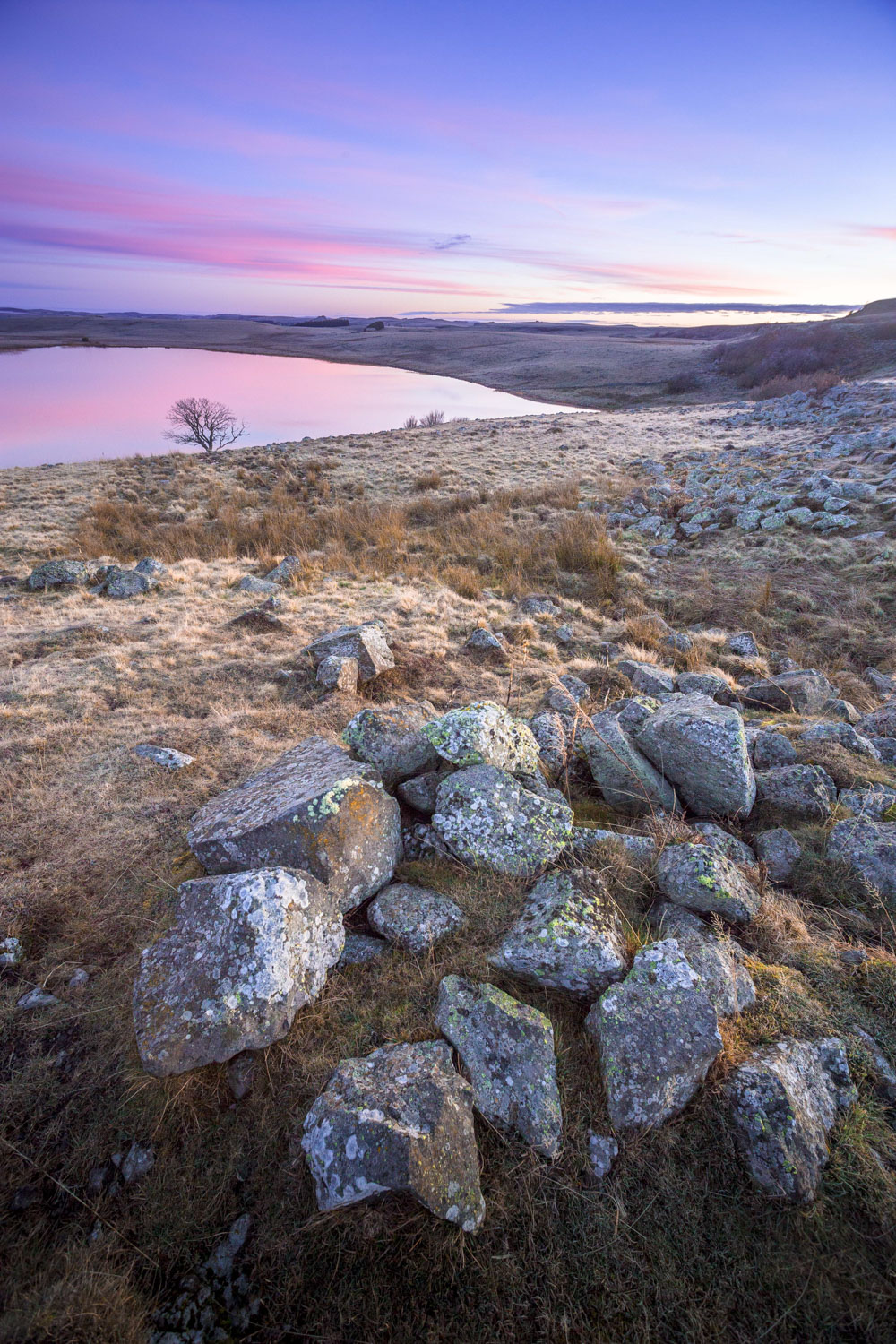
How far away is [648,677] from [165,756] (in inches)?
202

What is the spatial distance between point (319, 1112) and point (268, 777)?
2057 millimetres

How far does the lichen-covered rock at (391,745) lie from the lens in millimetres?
4023

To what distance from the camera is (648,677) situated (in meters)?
6.55

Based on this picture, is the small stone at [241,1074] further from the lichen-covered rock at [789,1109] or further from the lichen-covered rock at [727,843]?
the lichen-covered rock at [727,843]

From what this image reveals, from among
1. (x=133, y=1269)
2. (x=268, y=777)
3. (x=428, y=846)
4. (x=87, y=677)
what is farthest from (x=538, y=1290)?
(x=87, y=677)

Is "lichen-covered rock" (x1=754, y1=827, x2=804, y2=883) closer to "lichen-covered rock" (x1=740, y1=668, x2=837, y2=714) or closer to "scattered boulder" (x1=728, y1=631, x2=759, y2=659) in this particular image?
"lichen-covered rock" (x1=740, y1=668, x2=837, y2=714)

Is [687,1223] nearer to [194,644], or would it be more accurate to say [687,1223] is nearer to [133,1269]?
[133,1269]

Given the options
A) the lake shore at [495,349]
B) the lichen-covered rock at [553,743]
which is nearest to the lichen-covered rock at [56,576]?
the lichen-covered rock at [553,743]

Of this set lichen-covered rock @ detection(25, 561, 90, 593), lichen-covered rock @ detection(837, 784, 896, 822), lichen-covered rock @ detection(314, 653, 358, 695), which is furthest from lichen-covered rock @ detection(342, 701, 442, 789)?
lichen-covered rock @ detection(25, 561, 90, 593)

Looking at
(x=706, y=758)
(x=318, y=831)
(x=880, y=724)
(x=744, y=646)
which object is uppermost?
(x=318, y=831)

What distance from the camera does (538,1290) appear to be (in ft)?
6.25

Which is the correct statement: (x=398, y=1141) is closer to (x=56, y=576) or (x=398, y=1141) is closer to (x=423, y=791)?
(x=423, y=791)

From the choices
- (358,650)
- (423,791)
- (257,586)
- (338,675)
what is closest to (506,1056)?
(423,791)

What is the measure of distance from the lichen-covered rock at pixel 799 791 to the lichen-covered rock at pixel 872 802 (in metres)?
0.10
